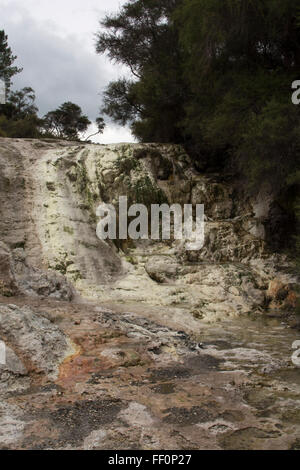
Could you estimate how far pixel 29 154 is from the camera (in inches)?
384

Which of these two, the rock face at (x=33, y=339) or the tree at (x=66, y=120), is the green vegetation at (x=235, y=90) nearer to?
the rock face at (x=33, y=339)

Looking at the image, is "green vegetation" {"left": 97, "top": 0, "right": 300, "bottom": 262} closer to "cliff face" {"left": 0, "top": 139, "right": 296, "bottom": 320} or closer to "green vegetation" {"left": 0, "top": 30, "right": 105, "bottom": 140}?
"cliff face" {"left": 0, "top": 139, "right": 296, "bottom": 320}

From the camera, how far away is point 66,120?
26.5 metres

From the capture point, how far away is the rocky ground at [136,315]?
2.84 metres

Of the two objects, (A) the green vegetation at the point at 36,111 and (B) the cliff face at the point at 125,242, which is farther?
(A) the green vegetation at the point at 36,111

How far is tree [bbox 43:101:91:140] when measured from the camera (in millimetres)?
26094

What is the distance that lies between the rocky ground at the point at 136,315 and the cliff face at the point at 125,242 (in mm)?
29

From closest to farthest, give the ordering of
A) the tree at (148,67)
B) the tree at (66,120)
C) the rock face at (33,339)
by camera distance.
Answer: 1. the rock face at (33,339)
2. the tree at (148,67)
3. the tree at (66,120)

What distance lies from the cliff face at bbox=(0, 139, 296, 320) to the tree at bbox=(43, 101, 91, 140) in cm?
1631

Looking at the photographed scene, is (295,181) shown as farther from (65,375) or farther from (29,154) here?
(29,154)

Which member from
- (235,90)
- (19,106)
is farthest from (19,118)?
(235,90)

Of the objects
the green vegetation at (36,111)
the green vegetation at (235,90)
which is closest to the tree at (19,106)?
the green vegetation at (36,111)

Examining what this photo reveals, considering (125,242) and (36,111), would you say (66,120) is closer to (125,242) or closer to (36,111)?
(36,111)

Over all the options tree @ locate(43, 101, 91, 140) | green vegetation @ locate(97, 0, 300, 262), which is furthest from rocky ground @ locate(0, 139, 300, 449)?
tree @ locate(43, 101, 91, 140)
